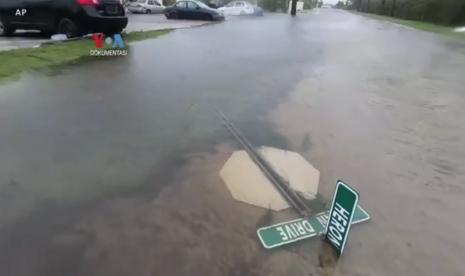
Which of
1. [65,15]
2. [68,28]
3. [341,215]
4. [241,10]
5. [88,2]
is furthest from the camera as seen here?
[241,10]

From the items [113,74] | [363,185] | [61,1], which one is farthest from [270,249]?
[61,1]

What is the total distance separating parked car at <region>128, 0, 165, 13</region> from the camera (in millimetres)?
28547

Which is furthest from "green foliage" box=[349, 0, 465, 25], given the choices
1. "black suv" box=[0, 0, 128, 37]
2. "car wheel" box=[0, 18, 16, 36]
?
"car wheel" box=[0, 18, 16, 36]

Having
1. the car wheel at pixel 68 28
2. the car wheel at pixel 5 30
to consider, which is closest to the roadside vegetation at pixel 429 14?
the car wheel at pixel 68 28

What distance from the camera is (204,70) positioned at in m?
7.84

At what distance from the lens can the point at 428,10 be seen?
1024 inches

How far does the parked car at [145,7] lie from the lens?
1124 inches

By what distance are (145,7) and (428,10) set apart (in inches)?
832

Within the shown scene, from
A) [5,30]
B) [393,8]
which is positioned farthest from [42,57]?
[393,8]

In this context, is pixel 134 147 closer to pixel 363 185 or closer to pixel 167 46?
pixel 363 185

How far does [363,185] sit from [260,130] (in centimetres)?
156

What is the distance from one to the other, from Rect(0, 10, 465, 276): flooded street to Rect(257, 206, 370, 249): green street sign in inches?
2.6

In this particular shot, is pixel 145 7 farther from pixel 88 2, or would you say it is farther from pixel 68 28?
pixel 88 2

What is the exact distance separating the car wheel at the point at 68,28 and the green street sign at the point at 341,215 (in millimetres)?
9406
